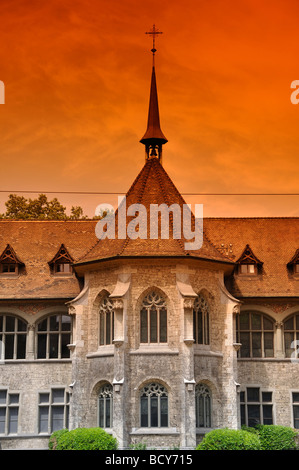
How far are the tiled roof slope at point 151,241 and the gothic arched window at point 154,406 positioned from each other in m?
6.05

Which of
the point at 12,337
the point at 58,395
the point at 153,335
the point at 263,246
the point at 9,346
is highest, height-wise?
the point at 263,246

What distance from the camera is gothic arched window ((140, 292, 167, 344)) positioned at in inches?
1548

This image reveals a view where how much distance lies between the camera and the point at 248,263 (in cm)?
4484

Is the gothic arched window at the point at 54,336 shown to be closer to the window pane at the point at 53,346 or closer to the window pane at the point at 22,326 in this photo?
the window pane at the point at 53,346

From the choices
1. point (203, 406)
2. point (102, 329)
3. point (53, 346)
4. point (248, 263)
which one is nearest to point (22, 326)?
point (53, 346)

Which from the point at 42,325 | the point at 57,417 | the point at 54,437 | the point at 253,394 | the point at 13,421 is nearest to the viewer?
the point at 54,437

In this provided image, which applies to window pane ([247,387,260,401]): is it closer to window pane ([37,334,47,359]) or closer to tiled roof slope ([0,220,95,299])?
tiled roof slope ([0,220,95,299])

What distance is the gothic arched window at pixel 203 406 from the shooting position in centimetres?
3926

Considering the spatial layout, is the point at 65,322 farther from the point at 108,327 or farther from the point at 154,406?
the point at 154,406

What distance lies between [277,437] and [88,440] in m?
9.85

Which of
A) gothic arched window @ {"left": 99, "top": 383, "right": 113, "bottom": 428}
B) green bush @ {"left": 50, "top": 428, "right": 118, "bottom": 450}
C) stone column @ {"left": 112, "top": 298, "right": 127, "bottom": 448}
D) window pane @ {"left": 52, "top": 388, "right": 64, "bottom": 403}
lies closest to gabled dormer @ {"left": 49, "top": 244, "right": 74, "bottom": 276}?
window pane @ {"left": 52, "top": 388, "right": 64, "bottom": 403}

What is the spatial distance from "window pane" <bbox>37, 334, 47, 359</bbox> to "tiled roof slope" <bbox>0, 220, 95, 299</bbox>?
209cm

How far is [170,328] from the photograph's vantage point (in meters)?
39.2
